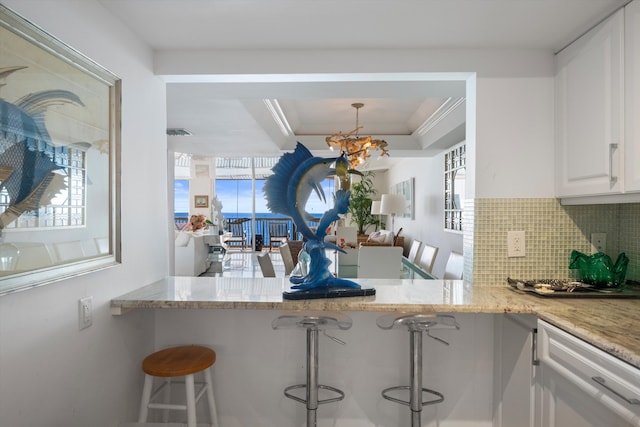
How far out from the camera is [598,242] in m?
1.99

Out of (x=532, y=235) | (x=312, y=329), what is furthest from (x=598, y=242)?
(x=312, y=329)

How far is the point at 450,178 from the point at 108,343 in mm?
4721

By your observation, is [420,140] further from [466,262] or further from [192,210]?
[192,210]

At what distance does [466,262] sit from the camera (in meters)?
2.08

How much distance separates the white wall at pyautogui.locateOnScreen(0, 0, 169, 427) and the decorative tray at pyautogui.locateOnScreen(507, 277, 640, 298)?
6.22 feet

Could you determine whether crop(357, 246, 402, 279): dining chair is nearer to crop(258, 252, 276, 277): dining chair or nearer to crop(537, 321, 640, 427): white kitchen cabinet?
crop(258, 252, 276, 277): dining chair

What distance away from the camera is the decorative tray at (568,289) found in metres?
1.71

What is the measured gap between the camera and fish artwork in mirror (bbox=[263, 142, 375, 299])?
5.66ft

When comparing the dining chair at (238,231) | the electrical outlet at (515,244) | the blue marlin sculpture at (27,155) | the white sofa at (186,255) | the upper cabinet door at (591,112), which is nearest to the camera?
the blue marlin sculpture at (27,155)

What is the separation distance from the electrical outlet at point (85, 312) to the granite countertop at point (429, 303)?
13 cm

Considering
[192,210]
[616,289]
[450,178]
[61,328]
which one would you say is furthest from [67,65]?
[192,210]

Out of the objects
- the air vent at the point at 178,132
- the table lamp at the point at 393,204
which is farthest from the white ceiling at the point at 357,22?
the table lamp at the point at 393,204

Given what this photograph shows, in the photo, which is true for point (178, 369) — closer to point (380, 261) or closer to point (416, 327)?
point (416, 327)

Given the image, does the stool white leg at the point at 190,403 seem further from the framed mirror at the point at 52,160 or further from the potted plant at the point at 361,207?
the potted plant at the point at 361,207
